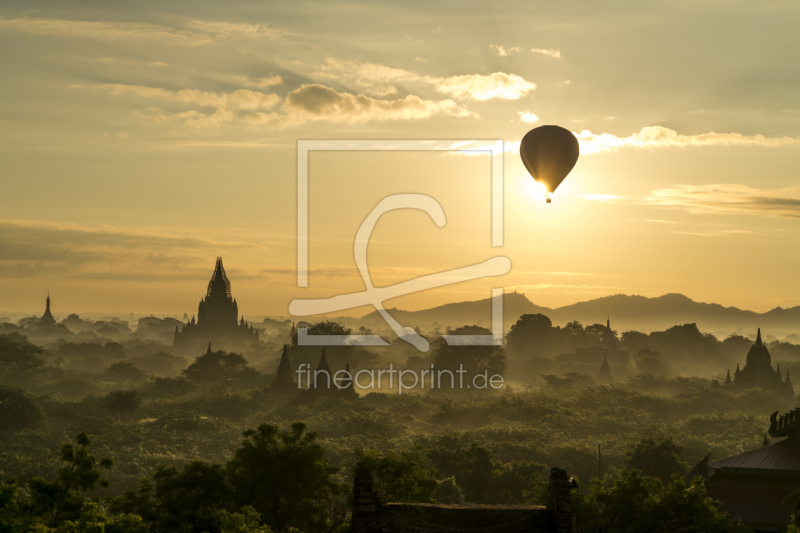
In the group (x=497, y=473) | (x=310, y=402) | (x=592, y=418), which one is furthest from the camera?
(x=310, y=402)

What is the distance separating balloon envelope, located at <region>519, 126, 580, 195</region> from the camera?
34.2m

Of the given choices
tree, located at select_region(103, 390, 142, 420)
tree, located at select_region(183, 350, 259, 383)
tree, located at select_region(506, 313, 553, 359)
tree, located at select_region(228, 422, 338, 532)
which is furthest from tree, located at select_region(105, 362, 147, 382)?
tree, located at select_region(228, 422, 338, 532)

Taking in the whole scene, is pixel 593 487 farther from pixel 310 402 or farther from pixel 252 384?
pixel 252 384

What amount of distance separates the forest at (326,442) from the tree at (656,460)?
0.27 feet

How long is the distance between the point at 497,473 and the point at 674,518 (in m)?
20.0

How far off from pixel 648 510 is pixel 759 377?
9297cm

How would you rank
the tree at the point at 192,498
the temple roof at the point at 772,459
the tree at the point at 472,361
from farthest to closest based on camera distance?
1. the tree at the point at 472,361
2. the temple roof at the point at 772,459
3. the tree at the point at 192,498

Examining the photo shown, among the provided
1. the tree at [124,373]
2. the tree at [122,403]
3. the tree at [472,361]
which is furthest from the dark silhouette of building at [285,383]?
the tree at [472,361]

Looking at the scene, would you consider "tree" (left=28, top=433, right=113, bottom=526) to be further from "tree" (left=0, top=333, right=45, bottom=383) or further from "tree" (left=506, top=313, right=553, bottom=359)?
"tree" (left=506, top=313, right=553, bottom=359)

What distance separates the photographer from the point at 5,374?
101 meters

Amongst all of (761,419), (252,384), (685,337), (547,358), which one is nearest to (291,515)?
(761,419)

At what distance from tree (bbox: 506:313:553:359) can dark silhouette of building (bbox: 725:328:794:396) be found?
67.7 metres

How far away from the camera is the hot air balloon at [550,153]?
34219mm

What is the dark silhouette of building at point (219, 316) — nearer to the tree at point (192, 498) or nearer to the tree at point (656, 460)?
the tree at point (656, 460)
